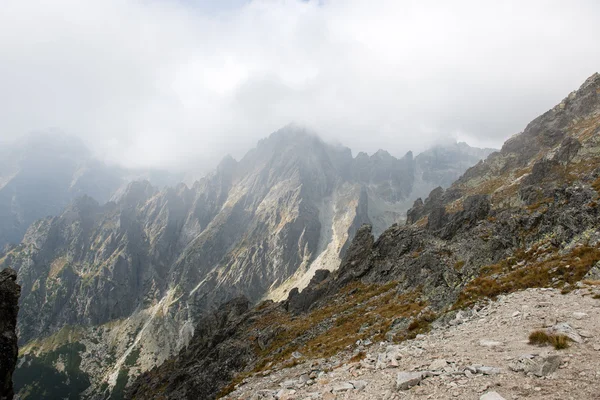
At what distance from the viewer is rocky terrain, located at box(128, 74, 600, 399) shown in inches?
506

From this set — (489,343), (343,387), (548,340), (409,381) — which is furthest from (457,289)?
(409,381)

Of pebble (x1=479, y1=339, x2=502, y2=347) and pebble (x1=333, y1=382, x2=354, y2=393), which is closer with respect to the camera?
pebble (x1=333, y1=382, x2=354, y2=393)

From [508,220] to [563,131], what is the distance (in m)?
89.5

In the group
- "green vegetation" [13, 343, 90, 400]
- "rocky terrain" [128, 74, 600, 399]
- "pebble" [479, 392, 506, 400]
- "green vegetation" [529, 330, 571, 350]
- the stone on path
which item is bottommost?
"green vegetation" [13, 343, 90, 400]

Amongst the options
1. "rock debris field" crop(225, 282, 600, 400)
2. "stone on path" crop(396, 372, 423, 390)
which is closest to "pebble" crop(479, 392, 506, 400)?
"rock debris field" crop(225, 282, 600, 400)

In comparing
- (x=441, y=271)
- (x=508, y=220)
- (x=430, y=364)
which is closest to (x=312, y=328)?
(x=441, y=271)

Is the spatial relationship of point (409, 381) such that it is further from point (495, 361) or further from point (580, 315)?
point (580, 315)

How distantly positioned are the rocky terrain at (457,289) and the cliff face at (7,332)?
21.9 m

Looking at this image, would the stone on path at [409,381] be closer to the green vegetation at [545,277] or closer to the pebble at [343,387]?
the pebble at [343,387]

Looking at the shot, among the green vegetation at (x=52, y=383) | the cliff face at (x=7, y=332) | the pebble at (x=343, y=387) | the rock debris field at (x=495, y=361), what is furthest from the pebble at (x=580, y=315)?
the green vegetation at (x=52, y=383)

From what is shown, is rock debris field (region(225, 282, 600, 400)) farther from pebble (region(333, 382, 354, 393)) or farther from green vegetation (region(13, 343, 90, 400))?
green vegetation (region(13, 343, 90, 400))

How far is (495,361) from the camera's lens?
35.8 ft

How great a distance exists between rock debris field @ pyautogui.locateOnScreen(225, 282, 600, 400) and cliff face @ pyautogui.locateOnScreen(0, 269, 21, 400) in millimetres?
32501

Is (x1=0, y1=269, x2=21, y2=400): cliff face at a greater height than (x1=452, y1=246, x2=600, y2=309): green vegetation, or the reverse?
(x1=0, y1=269, x2=21, y2=400): cliff face
